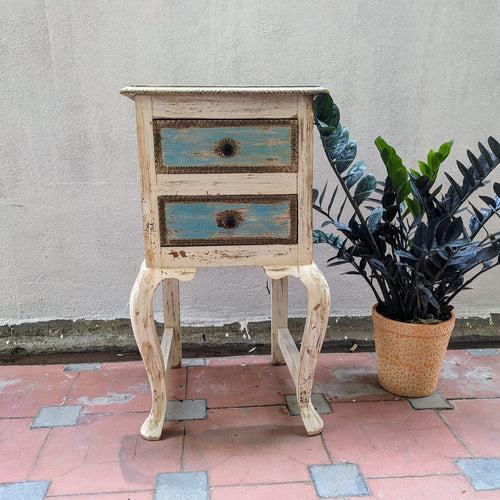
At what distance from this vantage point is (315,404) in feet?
6.25

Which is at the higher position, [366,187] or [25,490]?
[366,187]

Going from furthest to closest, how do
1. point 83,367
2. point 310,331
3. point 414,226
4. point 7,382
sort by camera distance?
point 83,367
point 7,382
point 414,226
point 310,331

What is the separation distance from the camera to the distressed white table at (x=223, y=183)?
1468 mm

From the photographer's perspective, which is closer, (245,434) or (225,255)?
(225,255)

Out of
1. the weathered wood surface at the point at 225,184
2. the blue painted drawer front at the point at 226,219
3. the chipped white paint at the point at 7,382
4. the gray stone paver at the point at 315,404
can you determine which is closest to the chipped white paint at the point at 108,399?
the chipped white paint at the point at 7,382

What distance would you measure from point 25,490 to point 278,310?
1.13 meters

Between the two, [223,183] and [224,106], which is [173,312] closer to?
[223,183]

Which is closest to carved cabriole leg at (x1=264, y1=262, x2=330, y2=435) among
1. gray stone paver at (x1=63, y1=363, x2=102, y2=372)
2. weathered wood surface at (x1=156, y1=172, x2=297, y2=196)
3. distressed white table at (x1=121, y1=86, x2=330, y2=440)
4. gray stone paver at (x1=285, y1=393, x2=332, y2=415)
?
distressed white table at (x1=121, y1=86, x2=330, y2=440)

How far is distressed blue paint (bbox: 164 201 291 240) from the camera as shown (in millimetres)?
1524

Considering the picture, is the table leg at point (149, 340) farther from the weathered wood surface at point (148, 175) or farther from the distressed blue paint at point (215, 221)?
the distressed blue paint at point (215, 221)

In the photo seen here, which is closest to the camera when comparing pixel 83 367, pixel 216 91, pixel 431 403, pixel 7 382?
pixel 216 91

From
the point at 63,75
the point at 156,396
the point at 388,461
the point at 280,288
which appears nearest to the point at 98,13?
the point at 63,75

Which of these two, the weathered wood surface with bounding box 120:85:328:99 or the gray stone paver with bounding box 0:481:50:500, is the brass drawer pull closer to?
the weathered wood surface with bounding box 120:85:328:99

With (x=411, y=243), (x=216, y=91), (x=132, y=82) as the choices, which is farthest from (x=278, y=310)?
(x=132, y=82)
